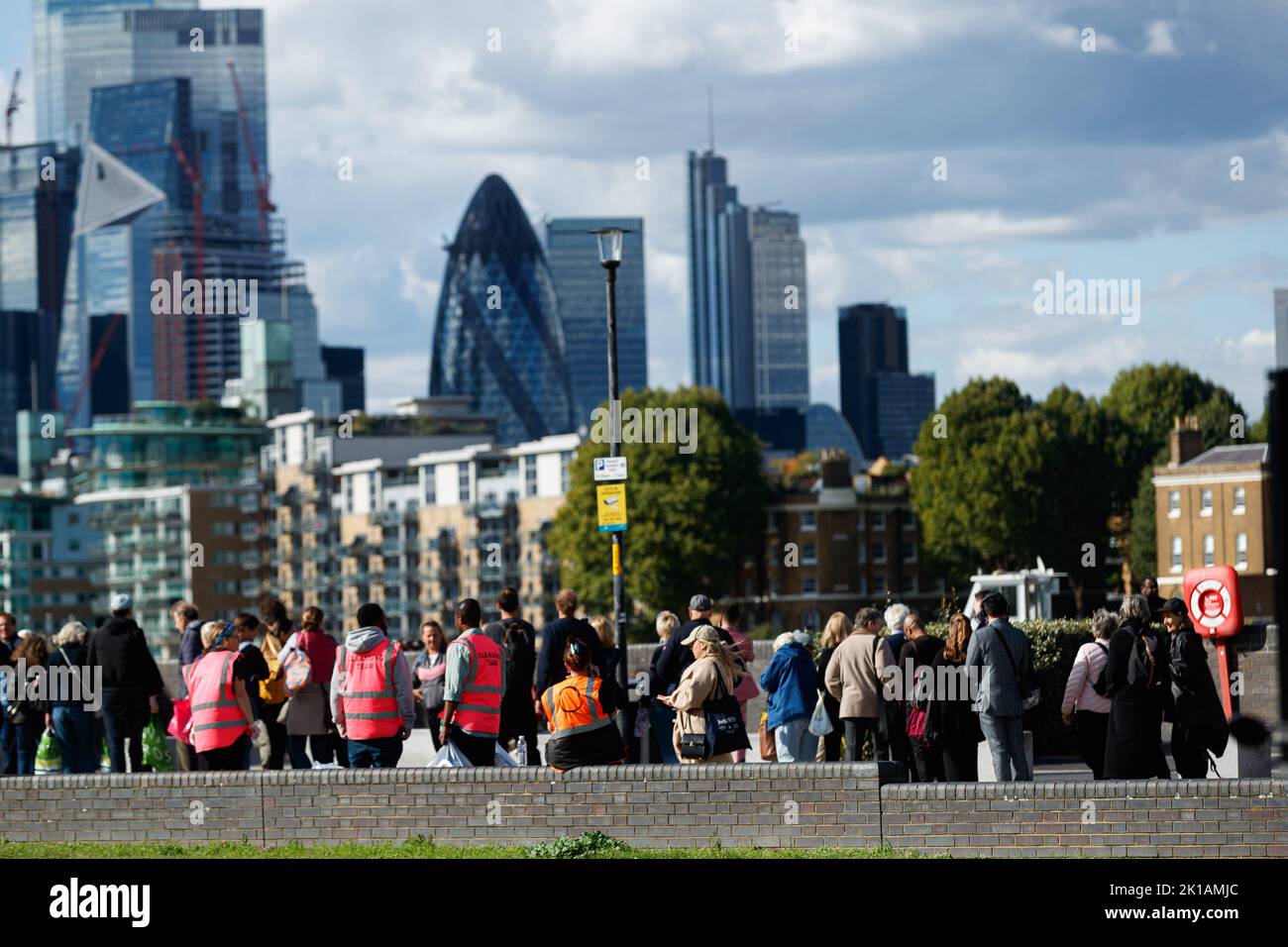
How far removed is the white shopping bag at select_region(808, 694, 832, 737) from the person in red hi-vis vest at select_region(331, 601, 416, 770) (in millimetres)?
3647

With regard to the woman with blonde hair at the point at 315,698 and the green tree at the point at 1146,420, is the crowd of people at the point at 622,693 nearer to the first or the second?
the woman with blonde hair at the point at 315,698

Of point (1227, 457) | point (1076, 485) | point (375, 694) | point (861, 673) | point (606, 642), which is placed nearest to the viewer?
point (375, 694)

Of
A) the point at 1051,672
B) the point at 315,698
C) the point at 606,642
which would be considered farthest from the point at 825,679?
the point at 1051,672

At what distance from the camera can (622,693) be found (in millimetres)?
21000

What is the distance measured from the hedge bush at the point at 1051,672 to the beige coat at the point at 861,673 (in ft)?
23.0

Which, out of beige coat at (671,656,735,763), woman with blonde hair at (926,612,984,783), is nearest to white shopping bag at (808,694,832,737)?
beige coat at (671,656,735,763)

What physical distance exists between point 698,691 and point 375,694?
8.72 feet

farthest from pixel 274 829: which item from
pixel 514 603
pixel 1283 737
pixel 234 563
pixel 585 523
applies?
pixel 234 563

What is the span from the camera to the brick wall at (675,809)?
1689cm

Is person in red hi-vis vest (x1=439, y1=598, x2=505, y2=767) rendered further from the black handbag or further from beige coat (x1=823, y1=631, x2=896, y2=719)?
beige coat (x1=823, y1=631, x2=896, y2=719)

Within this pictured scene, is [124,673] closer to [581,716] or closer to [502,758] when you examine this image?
[502,758]
